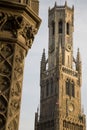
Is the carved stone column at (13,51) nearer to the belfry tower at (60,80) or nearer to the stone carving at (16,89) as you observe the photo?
the stone carving at (16,89)

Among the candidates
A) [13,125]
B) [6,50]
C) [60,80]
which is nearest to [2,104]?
[13,125]

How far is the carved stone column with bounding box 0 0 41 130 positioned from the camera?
10.3ft

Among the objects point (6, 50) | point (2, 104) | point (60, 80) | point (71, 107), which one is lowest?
point (2, 104)

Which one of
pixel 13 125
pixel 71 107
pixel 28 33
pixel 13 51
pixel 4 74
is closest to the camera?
pixel 13 125

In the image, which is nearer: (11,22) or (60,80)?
(11,22)

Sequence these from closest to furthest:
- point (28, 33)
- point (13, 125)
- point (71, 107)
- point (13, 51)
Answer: point (13, 125)
point (13, 51)
point (28, 33)
point (71, 107)

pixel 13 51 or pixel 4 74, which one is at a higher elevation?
pixel 13 51

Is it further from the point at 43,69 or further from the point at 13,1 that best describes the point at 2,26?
the point at 43,69

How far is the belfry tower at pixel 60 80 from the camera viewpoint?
150 ft

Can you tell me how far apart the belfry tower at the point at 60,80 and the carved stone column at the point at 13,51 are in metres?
41.0

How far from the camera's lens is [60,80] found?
4719cm

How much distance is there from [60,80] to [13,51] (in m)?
43.9

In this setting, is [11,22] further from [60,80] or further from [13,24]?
[60,80]

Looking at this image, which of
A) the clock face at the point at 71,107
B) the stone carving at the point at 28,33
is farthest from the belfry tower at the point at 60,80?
the stone carving at the point at 28,33
